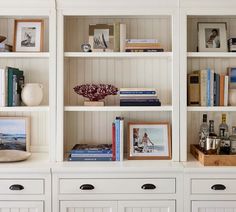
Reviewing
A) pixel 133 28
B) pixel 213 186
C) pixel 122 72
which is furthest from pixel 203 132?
pixel 133 28

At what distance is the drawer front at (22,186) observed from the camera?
2.24 meters

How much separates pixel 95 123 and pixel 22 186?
798 millimetres

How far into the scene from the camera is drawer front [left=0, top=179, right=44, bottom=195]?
7.36 feet

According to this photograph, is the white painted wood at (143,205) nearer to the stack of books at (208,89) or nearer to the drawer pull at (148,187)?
the drawer pull at (148,187)

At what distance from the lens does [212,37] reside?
2619 millimetres

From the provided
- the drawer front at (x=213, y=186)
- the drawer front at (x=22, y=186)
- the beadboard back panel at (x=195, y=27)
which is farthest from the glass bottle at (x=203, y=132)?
the drawer front at (x=22, y=186)

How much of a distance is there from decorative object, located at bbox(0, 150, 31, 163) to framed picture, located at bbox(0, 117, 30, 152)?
134 millimetres

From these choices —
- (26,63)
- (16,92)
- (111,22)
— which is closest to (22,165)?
(16,92)

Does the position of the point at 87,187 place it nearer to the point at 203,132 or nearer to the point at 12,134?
the point at 12,134

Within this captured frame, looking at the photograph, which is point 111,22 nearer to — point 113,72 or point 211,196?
point 113,72

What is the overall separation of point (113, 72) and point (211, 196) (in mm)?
1224

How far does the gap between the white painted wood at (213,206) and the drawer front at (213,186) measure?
70 millimetres

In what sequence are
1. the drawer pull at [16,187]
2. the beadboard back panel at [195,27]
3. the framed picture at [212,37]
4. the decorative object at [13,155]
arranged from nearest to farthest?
the drawer pull at [16,187] < the decorative object at [13,155] < the framed picture at [212,37] < the beadboard back panel at [195,27]

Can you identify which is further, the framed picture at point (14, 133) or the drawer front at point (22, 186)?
the framed picture at point (14, 133)
